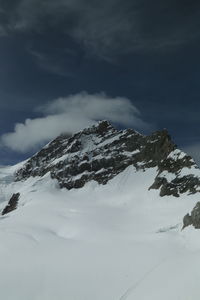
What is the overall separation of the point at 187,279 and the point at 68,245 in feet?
68.5

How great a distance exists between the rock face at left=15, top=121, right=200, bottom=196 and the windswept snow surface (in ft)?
21.6

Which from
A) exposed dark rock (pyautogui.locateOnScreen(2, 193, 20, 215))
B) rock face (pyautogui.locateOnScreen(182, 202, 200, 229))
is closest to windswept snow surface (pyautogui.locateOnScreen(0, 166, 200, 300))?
rock face (pyautogui.locateOnScreen(182, 202, 200, 229))

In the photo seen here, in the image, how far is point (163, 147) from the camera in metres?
104

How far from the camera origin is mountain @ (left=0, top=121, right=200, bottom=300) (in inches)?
1297

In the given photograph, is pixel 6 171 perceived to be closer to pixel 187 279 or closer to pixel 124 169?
pixel 124 169

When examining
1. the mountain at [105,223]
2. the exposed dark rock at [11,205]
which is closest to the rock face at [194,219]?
the mountain at [105,223]

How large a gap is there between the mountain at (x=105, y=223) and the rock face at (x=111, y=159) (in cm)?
32

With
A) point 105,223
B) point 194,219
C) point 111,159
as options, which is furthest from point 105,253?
point 111,159

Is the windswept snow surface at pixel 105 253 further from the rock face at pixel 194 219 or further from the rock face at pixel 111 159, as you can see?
the rock face at pixel 111 159

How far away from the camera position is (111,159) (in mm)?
115562

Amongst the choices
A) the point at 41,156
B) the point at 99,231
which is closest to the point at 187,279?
the point at 99,231

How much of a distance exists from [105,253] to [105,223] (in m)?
22.9

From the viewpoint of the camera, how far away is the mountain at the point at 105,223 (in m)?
32.9

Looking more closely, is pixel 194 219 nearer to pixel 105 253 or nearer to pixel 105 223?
pixel 105 253
